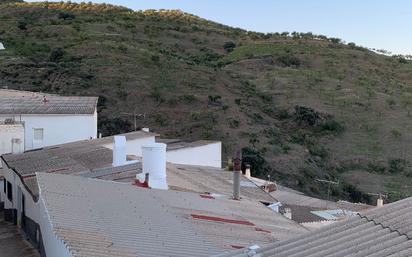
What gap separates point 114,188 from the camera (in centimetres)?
1066

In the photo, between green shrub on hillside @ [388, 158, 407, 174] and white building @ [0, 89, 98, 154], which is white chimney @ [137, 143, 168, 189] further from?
green shrub on hillside @ [388, 158, 407, 174]

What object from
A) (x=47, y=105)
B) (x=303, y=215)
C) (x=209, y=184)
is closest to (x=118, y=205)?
(x=209, y=184)

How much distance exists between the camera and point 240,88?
54.6 m

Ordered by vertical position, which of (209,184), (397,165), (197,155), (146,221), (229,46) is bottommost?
(397,165)

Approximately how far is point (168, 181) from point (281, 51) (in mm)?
60333

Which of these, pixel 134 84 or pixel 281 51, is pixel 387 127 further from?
pixel 281 51

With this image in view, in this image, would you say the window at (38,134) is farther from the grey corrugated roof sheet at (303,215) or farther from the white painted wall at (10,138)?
the grey corrugated roof sheet at (303,215)

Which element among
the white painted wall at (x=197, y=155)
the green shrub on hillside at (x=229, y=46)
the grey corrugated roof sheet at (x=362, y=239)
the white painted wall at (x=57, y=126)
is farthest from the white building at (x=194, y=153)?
the green shrub on hillside at (x=229, y=46)

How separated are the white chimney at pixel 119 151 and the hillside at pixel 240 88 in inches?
791

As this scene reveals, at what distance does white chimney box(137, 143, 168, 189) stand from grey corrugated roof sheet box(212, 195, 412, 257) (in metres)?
6.19

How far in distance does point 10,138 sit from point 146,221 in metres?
14.6

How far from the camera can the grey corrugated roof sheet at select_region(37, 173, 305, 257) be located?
7211 mm

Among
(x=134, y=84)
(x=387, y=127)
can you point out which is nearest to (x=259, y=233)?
(x=134, y=84)

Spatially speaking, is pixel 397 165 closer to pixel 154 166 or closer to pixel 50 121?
pixel 50 121
